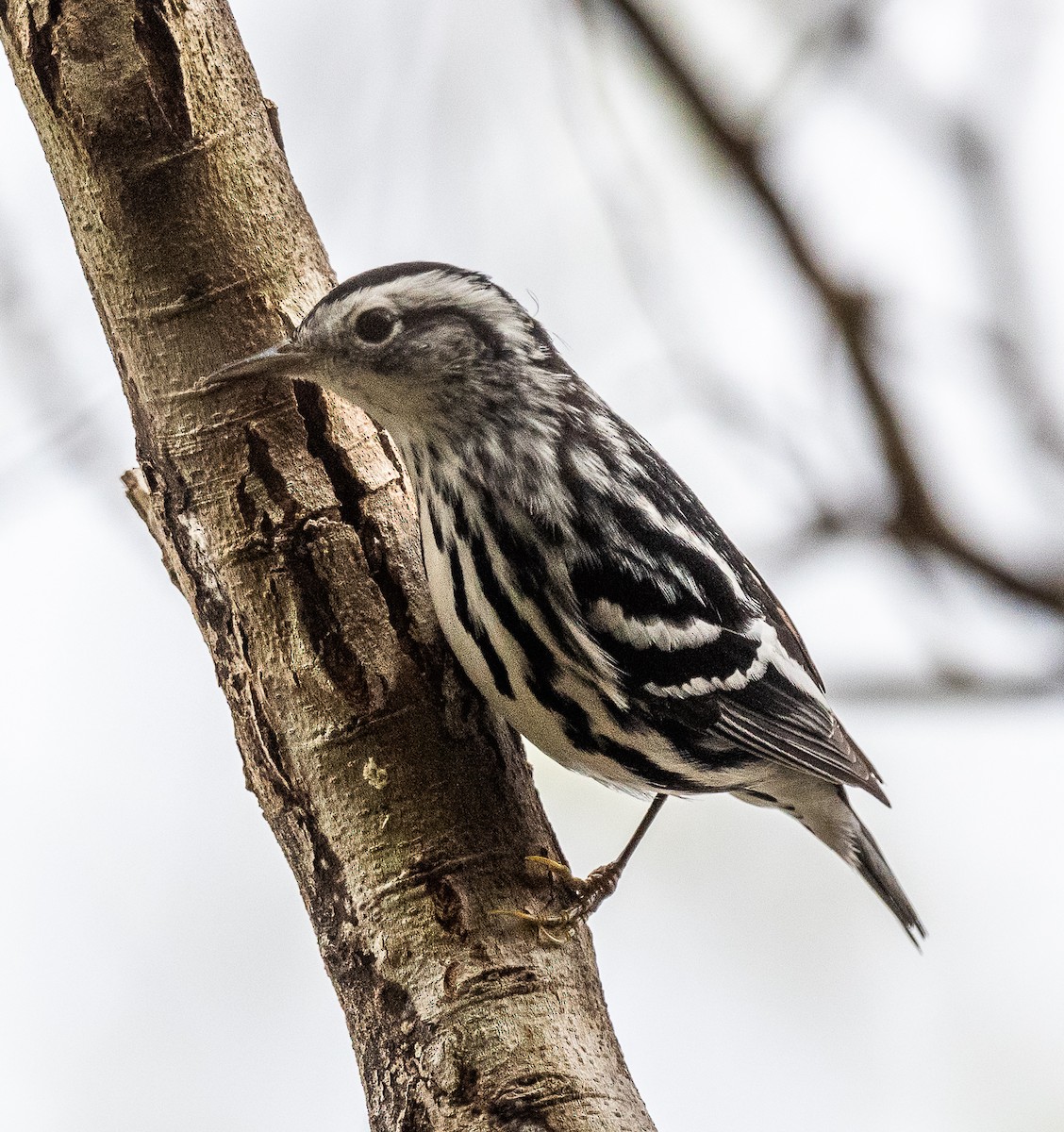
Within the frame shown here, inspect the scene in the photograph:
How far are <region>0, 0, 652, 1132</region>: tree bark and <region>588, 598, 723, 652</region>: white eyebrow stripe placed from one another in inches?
13.8

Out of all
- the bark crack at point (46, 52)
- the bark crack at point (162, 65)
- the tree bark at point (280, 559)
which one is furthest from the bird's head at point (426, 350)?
the bark crack at point (46, 52)

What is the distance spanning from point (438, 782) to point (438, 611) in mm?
398

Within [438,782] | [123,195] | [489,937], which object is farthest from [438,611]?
[123,195]

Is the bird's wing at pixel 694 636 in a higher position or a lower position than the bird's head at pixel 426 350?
lower

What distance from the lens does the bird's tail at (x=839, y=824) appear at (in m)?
3.94

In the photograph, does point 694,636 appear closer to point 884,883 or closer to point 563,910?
point 563,910

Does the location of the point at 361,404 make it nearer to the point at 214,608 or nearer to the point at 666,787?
the point at 214,608

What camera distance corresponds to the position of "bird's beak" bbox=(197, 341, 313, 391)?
298cm

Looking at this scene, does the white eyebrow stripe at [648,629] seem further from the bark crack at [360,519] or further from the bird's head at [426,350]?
the bird's head at [426,350]

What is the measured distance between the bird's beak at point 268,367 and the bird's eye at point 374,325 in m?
0.18

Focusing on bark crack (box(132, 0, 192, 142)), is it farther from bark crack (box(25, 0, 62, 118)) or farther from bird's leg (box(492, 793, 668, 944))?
bird's leg (box(492, 793, 668, 944))

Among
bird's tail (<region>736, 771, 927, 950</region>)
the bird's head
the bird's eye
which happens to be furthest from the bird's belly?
bird's tail (<region>736, 771, 927, 950</region>)

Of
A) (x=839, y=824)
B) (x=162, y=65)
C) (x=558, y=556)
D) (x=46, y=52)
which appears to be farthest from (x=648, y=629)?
(x=46, y=52)

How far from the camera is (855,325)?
2586mm
